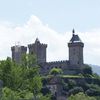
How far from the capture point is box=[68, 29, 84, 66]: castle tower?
187 meters

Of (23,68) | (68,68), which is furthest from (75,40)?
(23,68)

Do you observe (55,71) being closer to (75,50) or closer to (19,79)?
(75,50)

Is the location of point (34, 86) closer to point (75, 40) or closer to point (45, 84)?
point (45, 84)

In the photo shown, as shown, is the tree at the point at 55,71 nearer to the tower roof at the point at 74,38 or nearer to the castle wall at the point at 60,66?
the castle wall at the point at 60,66

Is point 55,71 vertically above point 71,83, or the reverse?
point 55,71

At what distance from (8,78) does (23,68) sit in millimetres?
3298

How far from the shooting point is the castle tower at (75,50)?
187137 mm

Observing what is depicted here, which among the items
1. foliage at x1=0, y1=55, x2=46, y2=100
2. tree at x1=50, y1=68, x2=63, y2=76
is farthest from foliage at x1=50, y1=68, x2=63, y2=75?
foliage at x1=0, y1=55, x2=46, y2=100

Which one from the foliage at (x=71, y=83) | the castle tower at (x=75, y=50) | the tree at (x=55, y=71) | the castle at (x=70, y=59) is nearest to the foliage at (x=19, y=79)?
the foliage at (x=71, y=83)

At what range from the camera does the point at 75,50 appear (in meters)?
192

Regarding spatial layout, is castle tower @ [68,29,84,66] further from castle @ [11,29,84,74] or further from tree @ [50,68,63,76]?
tree @ [50,68,63,76]

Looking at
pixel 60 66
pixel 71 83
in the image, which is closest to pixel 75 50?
pixel 60 66

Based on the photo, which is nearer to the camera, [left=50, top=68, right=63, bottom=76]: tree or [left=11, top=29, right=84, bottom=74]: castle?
[left=50, top=68, right=63, bottom=76]: tree

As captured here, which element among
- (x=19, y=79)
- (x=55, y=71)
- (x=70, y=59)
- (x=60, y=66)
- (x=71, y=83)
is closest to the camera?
(x=19, y=79)
